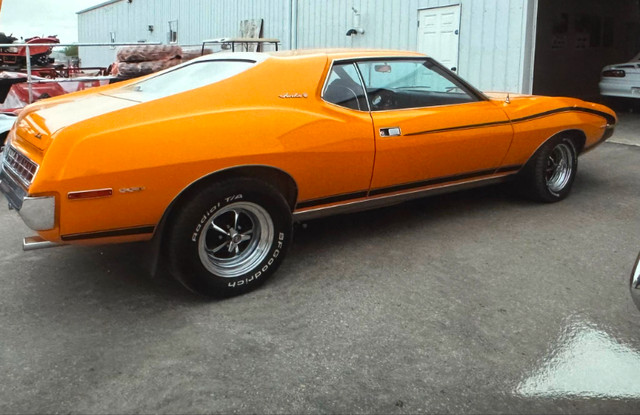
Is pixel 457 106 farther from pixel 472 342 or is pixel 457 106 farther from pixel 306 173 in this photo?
pixel 472 342

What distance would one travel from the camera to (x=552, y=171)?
536cm

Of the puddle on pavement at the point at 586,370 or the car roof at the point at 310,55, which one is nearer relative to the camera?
the puddle on pavement at the point at 586,370

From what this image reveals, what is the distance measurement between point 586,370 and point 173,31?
20225mm

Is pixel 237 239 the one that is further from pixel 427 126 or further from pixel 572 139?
pixel 572 139

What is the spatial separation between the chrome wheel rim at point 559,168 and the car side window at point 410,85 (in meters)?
1.13

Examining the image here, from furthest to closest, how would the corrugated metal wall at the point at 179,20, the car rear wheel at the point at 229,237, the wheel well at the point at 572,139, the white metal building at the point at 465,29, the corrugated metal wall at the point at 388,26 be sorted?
the corrugated metal wall at the point at 179,20
the white metal building at the point at 465,29
the corrugated metal wall at the point at 388,26
the wheel well at the point at 572,139
the car rear wheel at the point at 229,237

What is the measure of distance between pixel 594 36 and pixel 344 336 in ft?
46.7

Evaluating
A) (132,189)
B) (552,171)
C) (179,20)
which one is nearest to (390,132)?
(132,189)

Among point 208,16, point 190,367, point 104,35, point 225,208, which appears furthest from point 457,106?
point 104,35

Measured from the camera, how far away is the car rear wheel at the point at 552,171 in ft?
16.5

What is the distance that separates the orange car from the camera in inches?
116

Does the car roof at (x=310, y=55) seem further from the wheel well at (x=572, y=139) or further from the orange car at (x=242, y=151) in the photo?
the wheel well at (x=572, y=139)

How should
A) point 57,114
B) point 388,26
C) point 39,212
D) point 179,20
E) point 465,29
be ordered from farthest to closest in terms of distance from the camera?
point 179,20 → point 388,26 → point 465,29 → point 57,114 → point 39,212

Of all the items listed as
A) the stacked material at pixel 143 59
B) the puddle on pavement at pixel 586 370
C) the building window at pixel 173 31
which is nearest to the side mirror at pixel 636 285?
the puddle on pavement at pixel 586 370
